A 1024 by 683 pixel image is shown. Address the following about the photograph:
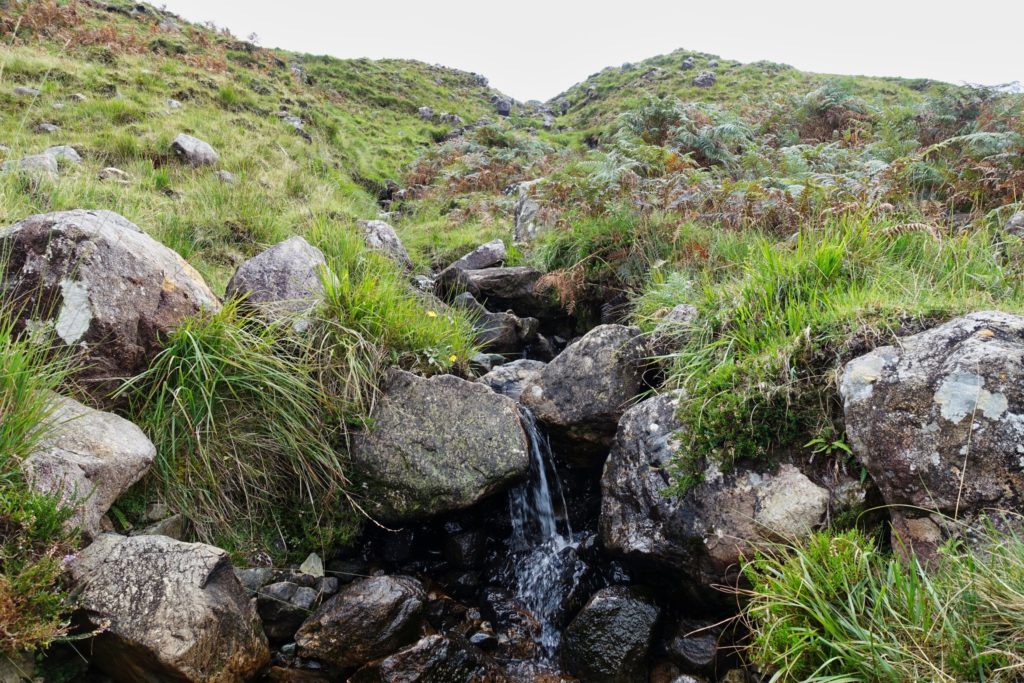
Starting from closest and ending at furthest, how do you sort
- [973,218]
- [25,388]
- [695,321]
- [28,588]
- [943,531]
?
1. [28,588]
2. [943,531]
3. [25,388]
4. [695,321]
5. [973,218]

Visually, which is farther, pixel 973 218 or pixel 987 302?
pixel 973 218

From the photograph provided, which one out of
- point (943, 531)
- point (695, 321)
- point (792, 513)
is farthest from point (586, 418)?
point (943, 531)

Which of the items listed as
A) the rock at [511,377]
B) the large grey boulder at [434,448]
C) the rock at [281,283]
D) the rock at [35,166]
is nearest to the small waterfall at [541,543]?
the large grey boulder at [434,448]

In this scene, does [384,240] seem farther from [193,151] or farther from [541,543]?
[541,543]

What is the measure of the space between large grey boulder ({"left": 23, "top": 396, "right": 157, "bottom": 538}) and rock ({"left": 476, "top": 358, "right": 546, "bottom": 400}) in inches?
114

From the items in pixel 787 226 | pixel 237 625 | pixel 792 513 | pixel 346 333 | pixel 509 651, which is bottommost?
pixel 509 651

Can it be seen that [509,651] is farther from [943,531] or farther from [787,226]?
[787,226]

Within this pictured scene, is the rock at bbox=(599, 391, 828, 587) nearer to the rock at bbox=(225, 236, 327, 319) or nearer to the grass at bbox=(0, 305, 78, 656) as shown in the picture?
the rock at bbox=(225, 236, 327, 319)

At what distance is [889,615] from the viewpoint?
7.82 feet

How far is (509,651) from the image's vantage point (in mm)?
3852

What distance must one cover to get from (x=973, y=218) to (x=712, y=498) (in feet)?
13.5

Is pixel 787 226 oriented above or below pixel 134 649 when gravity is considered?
above

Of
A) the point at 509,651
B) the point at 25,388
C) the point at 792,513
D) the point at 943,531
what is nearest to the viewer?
the point at 943,531

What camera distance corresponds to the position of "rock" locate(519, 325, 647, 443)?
4672 mm
